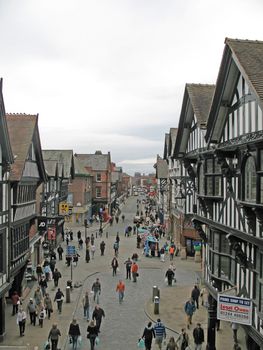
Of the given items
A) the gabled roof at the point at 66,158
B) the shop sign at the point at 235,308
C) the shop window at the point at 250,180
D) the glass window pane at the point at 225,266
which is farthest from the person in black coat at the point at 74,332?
the gabled roof at the point at 66,158

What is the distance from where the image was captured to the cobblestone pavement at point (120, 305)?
17.7 m

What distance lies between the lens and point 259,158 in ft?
37.8

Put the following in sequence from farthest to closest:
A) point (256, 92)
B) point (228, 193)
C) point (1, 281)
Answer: point (1, 281), point (228, 193), point (256, 92)

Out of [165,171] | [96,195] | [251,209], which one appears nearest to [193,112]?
[251,209]

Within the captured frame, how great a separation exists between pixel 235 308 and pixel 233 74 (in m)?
6.61

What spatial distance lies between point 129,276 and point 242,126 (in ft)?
57.4

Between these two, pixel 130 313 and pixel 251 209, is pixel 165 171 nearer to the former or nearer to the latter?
pixel 130 313

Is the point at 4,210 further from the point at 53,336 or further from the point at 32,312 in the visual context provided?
the point at 53,336

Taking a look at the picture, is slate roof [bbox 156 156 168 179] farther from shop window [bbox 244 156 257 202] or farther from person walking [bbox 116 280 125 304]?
shop window [bbox 244 156 257 202]

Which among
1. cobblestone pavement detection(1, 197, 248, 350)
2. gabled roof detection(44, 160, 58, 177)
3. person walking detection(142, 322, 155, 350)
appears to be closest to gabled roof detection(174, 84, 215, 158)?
cobblestone pavement detection(1, 197, 248, 350)

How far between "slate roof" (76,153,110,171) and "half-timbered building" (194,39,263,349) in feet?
191

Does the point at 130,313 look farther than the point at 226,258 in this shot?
Yes

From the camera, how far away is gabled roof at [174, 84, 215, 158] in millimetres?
18078

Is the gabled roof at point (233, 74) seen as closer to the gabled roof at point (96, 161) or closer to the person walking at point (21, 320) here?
the person walking at point (21, 320)
